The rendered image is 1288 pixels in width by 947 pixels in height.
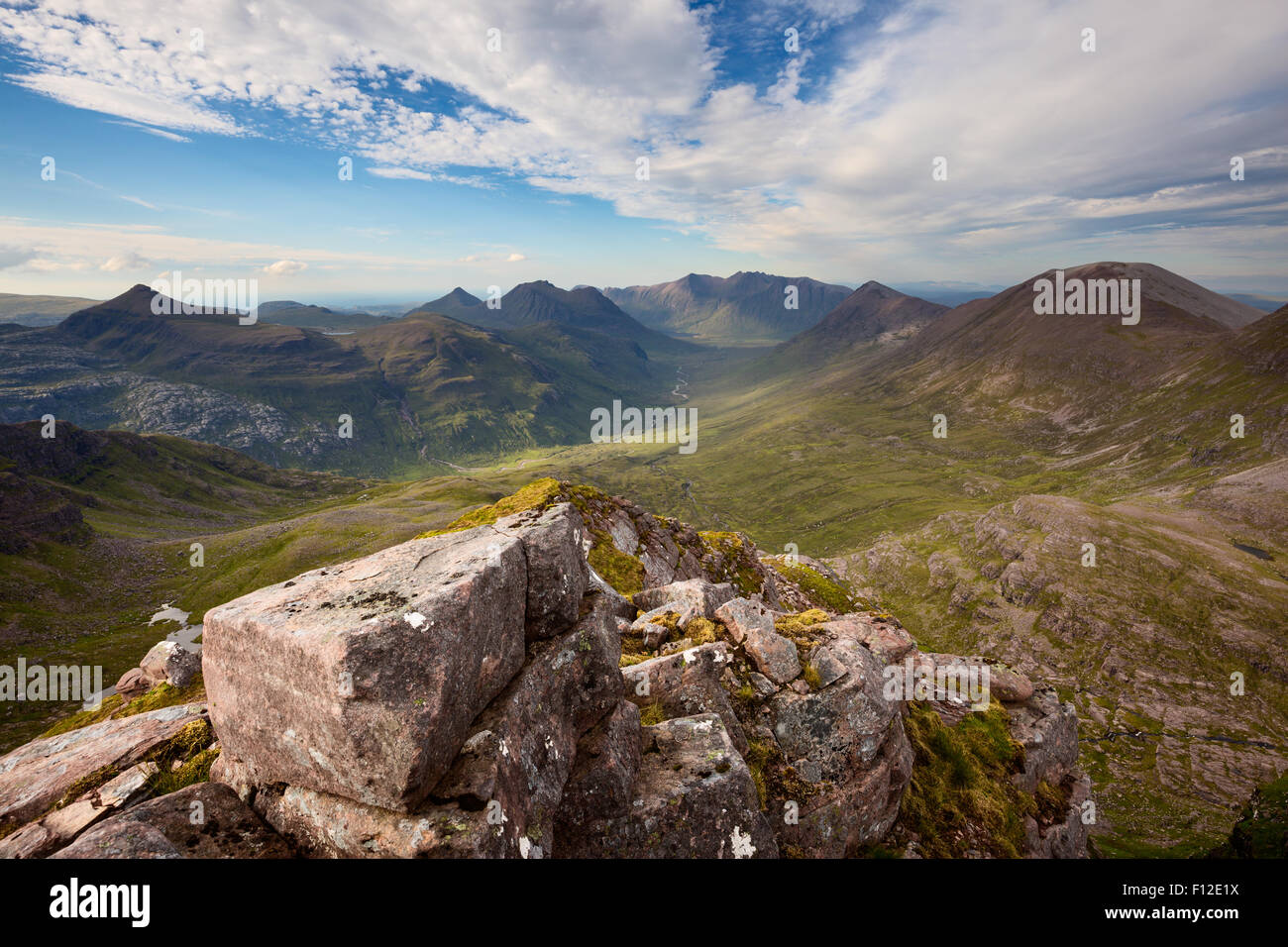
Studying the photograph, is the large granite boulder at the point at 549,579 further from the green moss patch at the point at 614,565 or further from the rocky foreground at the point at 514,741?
the green moss patch at the point at 614,565

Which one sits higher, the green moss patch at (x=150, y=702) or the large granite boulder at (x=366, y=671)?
the large granite boulder at (x=366, y=671)

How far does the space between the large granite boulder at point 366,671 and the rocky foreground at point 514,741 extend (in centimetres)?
5

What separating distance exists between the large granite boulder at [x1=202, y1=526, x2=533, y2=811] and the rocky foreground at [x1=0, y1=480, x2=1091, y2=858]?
0.17ft

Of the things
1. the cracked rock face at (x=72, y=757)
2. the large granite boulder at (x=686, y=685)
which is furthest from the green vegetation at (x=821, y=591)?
the cracked rock face at (x=72, y=757)

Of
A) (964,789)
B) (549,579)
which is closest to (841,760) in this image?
(964,789)

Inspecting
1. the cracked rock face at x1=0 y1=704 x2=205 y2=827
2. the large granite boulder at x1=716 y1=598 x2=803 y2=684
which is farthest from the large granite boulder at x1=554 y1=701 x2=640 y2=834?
the cracked rock face at x1=0 y1=704 x2=205 y2=827

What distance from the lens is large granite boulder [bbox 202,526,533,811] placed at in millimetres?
9695

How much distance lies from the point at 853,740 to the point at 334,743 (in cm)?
1709

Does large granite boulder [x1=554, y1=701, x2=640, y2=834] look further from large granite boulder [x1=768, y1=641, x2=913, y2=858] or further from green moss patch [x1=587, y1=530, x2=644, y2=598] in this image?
green moss patch [x1=587, y1=530, x2=644, y2=598]

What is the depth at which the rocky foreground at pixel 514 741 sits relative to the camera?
996 cm

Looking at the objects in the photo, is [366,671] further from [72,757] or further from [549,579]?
[72,757]

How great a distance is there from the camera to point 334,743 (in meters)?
9.91
